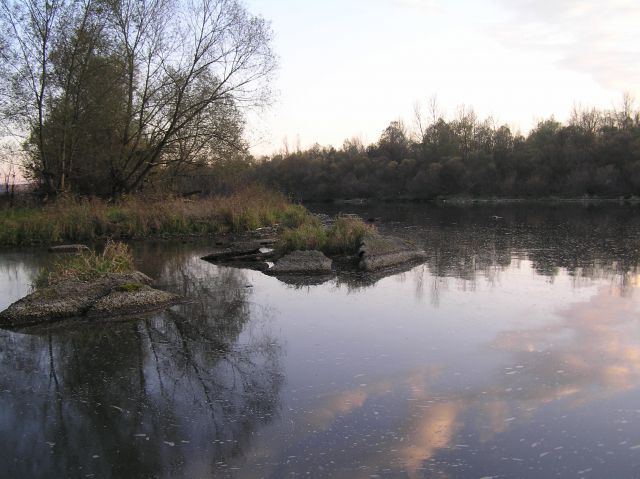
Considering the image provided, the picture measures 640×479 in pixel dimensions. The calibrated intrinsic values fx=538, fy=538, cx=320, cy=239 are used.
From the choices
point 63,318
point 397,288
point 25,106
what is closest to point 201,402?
point 63,318

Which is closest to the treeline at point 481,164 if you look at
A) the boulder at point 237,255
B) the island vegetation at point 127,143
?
the island vegetation at point 127,143

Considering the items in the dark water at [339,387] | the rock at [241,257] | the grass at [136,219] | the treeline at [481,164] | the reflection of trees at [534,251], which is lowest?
the dark water at [339,387]

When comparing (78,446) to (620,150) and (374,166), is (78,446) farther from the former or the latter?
(374,166)

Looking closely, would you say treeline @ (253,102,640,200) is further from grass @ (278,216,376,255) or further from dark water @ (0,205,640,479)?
dark water @ (0,205,640,479)

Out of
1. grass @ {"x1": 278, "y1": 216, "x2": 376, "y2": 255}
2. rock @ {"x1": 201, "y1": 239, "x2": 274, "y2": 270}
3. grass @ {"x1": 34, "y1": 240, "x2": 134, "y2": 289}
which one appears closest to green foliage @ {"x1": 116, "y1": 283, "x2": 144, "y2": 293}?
grass @ {"x1": 34, "y1": 240, "x2": 134, "y2": 289}

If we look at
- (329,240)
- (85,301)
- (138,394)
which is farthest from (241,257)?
(138,394)

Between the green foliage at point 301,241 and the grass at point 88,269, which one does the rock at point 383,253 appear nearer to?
the green foliage at point 301,241

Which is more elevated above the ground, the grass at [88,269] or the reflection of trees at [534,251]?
the grass at [88,269]

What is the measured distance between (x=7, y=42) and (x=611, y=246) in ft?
82.8

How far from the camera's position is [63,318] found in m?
8.64

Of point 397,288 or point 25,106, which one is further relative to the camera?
point 25,106

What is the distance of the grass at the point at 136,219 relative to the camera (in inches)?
781

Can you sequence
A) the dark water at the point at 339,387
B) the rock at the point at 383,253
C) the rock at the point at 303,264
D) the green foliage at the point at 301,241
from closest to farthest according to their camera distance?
1. the dark water at the point at 339,387
2. the rock at the point at 303,264
3. the rock at the point at 383,253
4. the green foliage at the point at 301,241

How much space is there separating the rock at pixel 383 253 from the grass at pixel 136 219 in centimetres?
751
